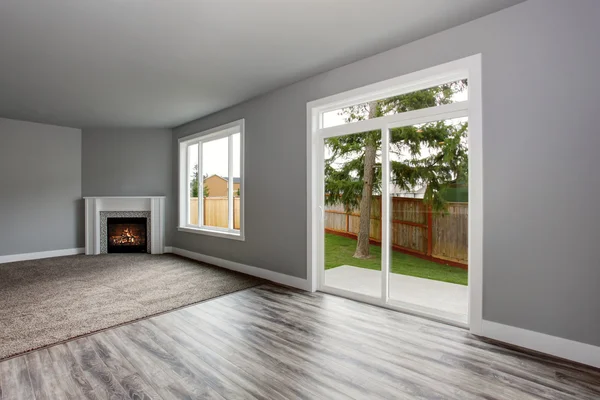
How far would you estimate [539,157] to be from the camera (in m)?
2.36

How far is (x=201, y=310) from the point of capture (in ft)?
10.6

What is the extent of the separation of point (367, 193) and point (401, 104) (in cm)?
99

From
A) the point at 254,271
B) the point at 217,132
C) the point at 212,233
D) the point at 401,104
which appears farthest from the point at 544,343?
A: the point at 217,132

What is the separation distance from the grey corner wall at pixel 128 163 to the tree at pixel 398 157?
4.25 metres

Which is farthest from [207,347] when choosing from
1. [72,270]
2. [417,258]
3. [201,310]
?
[72,270]

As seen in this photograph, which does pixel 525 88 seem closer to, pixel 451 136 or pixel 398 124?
pixel 451 136

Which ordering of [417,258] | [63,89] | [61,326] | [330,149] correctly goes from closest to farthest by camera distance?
[61,326], [417,258], [330,149], [63,89]

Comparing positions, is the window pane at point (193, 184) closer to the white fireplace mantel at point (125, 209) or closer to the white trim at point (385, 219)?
the white fireplace mantel at point (125, 209)

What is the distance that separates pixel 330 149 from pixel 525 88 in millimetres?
1981

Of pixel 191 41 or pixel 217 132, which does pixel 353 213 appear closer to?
pixel 191 41

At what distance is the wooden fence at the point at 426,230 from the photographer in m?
2.91

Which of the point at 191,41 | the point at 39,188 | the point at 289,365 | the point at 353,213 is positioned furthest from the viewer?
the point at 39,188

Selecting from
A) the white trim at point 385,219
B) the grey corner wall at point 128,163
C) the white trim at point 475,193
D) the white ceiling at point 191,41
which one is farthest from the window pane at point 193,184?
the white trim at point 475,193

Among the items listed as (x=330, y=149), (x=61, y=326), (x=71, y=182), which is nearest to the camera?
(x=61, y=326)
